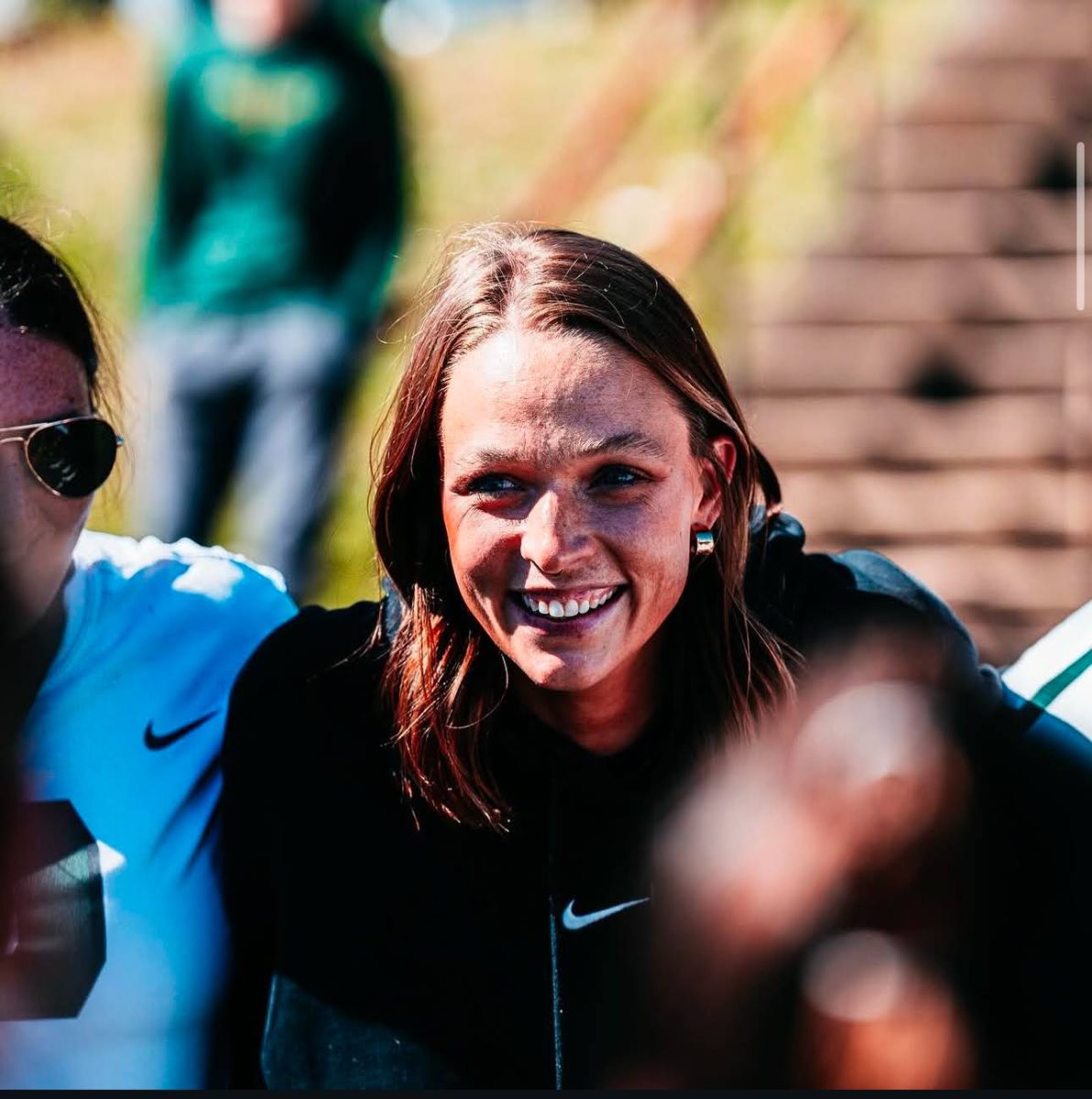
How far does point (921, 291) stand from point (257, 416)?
2.17 metres

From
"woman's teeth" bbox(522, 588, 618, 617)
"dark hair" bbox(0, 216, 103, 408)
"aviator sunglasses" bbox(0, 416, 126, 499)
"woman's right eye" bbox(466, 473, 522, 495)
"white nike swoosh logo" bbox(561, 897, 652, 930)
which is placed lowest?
"white nike swoosh logo" bbox(561, 897, 652, 930)

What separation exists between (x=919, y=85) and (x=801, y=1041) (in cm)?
408

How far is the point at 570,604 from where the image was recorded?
1.81 meters

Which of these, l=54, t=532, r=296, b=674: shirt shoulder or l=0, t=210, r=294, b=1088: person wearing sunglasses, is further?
l=54, t=532, r=296, b=674: shirt shoulder

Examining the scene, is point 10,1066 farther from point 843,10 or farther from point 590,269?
point 843,10

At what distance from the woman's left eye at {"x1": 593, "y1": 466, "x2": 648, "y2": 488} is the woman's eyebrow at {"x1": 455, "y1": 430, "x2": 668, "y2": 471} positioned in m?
0.03

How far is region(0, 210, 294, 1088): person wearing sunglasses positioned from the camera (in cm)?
198

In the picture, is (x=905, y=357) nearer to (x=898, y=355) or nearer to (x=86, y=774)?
(x=898, y=355)

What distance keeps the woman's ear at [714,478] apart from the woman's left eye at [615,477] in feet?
0.43

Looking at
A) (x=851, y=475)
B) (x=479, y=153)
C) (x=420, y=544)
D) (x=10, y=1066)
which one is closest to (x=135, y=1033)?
(x=10, y=1066)

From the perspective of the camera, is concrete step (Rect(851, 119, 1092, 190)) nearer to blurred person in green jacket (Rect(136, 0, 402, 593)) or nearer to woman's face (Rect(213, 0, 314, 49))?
blurred person in green jacket (Rect(136, 0, 402, 593))

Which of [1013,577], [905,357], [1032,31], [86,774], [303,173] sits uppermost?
[1032,31]

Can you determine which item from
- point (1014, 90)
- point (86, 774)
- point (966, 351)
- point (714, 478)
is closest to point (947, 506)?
point (966, 351)

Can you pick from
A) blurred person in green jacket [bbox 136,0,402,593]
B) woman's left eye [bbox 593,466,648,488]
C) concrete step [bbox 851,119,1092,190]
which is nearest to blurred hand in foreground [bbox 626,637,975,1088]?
woman's left eye [bbox 593,466,648,488]
